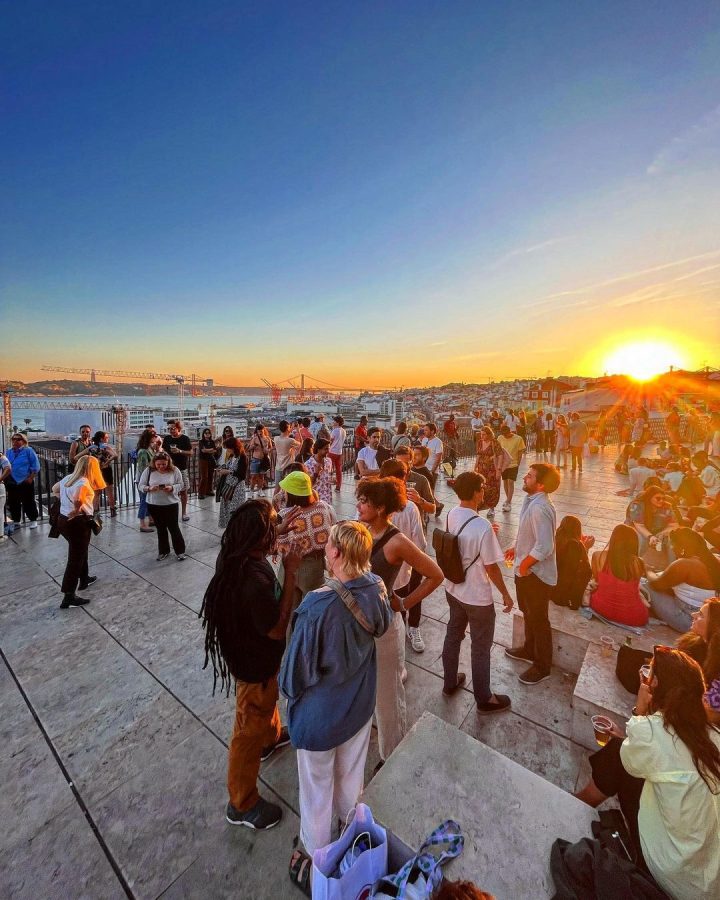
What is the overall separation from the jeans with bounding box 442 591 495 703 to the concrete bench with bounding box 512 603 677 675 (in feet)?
2.92

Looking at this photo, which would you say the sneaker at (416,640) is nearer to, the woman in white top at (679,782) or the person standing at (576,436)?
the woman in white top at (679,782)

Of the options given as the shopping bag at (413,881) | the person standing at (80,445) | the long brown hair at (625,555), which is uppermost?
the person standing at (80,445)

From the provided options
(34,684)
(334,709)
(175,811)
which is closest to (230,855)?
(175,811)

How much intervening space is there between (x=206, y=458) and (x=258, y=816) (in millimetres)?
7748

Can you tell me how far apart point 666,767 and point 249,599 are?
1.93 meters

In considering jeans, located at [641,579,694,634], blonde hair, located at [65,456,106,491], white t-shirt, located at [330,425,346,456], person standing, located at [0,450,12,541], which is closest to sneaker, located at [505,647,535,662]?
jeans, located at [641,579,694,634]

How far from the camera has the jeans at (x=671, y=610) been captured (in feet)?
11.3

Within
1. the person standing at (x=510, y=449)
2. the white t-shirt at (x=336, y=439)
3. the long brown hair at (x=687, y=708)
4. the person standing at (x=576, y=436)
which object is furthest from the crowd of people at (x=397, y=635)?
the person standing at (x=576, y=436)

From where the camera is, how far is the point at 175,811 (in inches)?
90.3

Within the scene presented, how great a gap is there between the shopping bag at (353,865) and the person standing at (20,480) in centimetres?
802

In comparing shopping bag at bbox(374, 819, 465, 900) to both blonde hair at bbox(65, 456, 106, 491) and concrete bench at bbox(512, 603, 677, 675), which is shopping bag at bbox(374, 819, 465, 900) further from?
blonde hair at bbox(65, 456, 106, 491)

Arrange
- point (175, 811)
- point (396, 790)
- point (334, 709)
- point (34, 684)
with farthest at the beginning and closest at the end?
point (34, 684)
point (175, 811)
point (396, 790)
point (334, 709)

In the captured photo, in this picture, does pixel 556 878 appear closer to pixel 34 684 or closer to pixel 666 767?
pixel 666 767

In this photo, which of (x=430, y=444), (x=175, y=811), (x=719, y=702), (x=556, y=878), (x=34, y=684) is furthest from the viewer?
(x=430, y=444)
